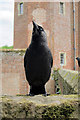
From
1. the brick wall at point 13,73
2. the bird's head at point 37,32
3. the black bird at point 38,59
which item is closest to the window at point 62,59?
the brick wall at point 13,73

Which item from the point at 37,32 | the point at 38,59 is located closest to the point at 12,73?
the point at 38,59

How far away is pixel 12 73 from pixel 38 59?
911 centimetres

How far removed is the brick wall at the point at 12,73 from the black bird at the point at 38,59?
29.4ft

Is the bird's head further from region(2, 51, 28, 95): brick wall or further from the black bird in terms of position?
region(2, 51, 28, 95): brick wall

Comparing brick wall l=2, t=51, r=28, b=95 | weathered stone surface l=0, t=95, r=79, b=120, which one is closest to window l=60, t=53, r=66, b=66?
brick wall l=2, t=51, r=28, b=95

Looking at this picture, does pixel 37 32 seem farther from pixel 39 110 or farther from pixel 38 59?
pixel 39 110

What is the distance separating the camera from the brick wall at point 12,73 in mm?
11258

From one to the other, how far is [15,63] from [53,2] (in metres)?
8.54

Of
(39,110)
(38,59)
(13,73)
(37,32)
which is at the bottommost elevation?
(13,73)

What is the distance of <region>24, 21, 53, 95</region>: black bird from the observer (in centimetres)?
237

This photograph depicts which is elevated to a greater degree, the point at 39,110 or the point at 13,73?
the point at 39,110

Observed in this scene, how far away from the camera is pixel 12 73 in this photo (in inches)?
444

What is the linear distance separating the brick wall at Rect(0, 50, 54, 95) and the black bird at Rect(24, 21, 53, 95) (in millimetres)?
8946

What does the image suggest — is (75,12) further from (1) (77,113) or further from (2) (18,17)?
(1) (77,113)
